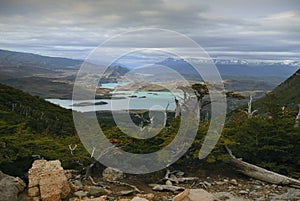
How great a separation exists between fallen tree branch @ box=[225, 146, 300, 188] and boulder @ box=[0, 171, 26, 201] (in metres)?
7.54

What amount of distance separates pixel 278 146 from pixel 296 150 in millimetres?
826

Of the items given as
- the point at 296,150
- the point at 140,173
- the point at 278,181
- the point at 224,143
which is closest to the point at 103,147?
the point at 140,173

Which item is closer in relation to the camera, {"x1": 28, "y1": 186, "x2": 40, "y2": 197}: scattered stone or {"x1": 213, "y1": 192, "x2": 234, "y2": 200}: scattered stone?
{"x1": 28, "y1": 186, "x2": 40, "y2": 197}: scattered stone

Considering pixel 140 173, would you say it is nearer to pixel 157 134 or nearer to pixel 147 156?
pixel 147 156

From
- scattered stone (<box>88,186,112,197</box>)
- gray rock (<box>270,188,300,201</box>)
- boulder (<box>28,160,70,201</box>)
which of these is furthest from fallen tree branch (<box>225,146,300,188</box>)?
boulder (<box>28,160,70,201</box>)

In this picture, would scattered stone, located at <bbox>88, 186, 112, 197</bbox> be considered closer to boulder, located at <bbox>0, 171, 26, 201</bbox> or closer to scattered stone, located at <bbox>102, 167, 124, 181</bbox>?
scattered stone, located at <bbox>102, 167, 124, 181</bbox>

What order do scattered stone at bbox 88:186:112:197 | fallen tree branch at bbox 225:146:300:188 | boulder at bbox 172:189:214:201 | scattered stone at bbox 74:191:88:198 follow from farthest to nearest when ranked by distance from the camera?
fallen tree branch at bbox 225:146:300:188 < scattered stone at bbox 88:186:112:197 < scattered stone at bbox 74:191:88:198 < boulder at bbox 172:189:214:201

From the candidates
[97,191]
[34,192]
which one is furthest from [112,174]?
[34,192]

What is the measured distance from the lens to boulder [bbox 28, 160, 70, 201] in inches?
349

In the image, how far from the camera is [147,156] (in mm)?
12508

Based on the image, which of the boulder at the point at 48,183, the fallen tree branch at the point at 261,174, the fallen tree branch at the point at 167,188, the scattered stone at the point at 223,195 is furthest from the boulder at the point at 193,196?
the fallen tree branch at the point at 261,174

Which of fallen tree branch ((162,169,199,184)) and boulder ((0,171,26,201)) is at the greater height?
boulder ((0,171,26,201))

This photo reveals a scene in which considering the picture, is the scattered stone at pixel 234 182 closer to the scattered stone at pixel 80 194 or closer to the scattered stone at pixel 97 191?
the scattered stone at pixel 97 191

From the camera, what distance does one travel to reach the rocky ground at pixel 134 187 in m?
8.92
